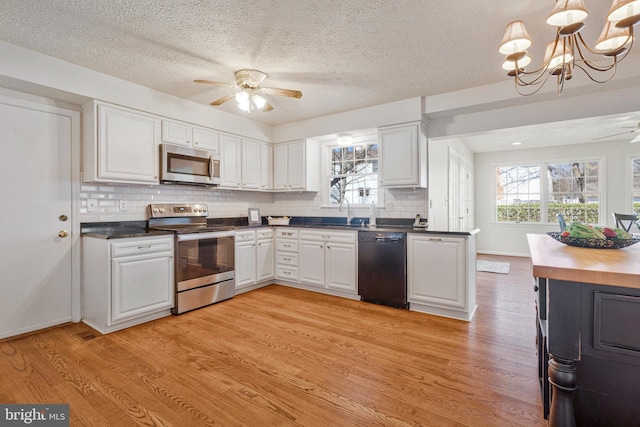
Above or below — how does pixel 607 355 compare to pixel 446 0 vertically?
below

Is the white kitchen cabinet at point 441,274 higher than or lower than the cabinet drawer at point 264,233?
lower

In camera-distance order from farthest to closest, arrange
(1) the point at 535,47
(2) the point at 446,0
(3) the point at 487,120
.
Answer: (3) the point at 487,120
(1) the point at 535,47
(2) the point at 446,0

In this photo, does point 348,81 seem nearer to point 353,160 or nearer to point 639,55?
point 353,160

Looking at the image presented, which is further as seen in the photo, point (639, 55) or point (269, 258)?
point (269, 258)

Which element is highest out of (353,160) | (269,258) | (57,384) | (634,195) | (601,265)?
(353,160)

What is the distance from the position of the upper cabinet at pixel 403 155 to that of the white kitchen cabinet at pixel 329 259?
884 mm

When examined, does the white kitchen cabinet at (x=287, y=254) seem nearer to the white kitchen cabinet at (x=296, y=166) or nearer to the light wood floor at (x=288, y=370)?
the white kitchen cabinet at (x=296, y=166)

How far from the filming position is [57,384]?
2035 mm

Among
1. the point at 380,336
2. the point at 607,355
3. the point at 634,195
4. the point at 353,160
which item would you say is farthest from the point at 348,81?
the point at 634,195

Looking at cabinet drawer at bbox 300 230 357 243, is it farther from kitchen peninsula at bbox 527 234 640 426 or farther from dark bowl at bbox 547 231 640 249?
kitchen peninsula at bbox 527 234 640 426

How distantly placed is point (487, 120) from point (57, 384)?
459cm

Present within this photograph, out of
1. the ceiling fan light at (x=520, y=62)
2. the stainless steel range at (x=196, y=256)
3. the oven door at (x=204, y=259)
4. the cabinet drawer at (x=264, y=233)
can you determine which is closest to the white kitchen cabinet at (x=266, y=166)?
the cabinet drawer at (x=264, y=233)

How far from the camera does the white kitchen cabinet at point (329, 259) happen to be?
12.8 feet

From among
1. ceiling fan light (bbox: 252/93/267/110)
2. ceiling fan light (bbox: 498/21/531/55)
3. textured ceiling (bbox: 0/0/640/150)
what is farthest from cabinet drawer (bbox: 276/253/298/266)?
ceiling fan light (bbox: 498/21/531/55)
